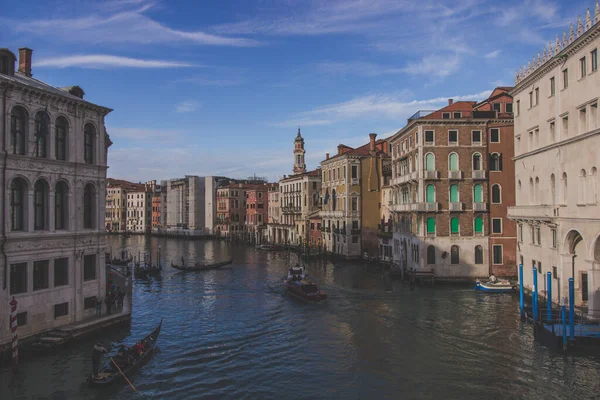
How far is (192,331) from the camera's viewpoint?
22062 mm

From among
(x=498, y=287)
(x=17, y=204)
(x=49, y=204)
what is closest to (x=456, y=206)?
(x=498, y=287)

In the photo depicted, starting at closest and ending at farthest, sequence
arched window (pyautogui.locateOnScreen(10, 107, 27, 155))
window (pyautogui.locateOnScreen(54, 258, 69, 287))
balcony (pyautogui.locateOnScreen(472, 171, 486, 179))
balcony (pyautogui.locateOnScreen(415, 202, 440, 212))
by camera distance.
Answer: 1. arched window (pyautogui.locateOnScreen(10, 107, 27, 155))
2. window (pyautogui.locateOnScreen(54, 258, 69, 287))
3. balcony (pyautogui.locateOnScreen(472, 171, 486, 179))
4. balcony (pyautogui.locateOnScreen(415, 202, 440, 212))

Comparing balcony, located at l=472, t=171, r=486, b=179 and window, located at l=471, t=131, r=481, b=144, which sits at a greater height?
window, located at l=471, t=131, r=481, b=144

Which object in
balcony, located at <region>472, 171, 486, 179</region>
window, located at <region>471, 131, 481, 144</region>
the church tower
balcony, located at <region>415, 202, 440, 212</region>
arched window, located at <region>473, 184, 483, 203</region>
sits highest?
the church tower

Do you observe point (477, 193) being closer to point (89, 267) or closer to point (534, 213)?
point (534, 213)

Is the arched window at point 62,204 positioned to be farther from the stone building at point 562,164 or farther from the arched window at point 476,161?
the arched window at point 476,161

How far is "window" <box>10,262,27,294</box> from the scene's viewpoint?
16688mm

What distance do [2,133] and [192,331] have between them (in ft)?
35.2

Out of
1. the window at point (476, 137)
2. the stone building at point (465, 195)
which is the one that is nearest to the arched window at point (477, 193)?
the stone building at point (465, 195)

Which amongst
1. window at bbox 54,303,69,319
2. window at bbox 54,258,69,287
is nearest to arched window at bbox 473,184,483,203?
window at bbox 54,258,69,287

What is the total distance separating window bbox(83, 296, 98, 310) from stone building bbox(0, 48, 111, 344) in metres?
0.02

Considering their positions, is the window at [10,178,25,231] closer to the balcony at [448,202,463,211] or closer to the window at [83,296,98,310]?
the window at [83,296,98,310]

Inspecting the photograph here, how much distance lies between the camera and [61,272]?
18.7 m

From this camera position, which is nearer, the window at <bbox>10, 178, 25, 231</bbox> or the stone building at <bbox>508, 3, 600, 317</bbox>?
the window at <bbox>10, 178, 25, 231</bbox>
